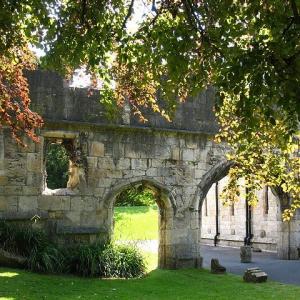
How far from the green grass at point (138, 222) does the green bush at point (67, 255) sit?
37.3ft

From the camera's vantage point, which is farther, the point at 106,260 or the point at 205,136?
the point at 205,136

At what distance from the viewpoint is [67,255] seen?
10.8 m

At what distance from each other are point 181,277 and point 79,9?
7.61 metres

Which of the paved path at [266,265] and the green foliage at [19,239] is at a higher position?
the green foliage at [19,239]

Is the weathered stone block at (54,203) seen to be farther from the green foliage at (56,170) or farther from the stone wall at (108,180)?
the green foliage at (56,170)

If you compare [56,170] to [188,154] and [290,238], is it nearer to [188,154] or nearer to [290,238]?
[290,238]

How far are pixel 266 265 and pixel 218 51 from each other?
11430 mm

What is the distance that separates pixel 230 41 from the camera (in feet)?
14.9

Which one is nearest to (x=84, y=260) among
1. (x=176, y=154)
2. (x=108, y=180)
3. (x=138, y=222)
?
(x=108, y=180)

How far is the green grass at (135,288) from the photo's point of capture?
28.2 ft

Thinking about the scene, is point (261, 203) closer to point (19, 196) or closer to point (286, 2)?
point (19, 196)

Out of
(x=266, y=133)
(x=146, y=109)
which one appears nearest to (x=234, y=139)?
(x=266, y=133)

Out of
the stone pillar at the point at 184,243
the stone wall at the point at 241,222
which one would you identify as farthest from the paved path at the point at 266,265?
the stone pillar at the point at 184,243

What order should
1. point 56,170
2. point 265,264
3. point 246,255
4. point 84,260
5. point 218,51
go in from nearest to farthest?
point 218,51
point 84,260
point 265,264
point 246,255
point 56,170
